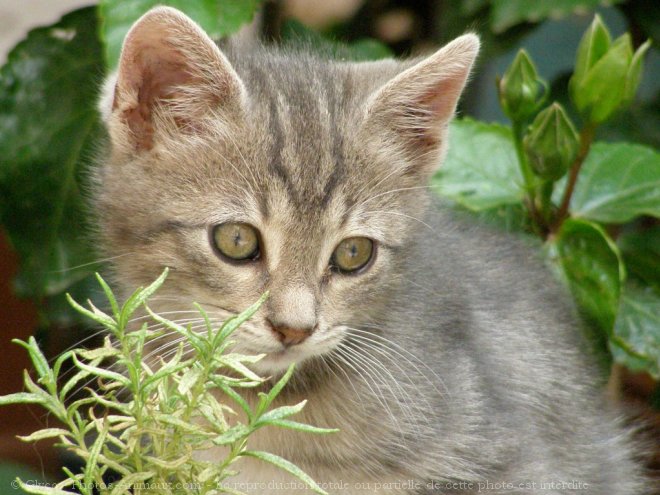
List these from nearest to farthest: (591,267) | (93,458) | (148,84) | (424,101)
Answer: (93,458) → (148,84) → (424,101) → (591,267)

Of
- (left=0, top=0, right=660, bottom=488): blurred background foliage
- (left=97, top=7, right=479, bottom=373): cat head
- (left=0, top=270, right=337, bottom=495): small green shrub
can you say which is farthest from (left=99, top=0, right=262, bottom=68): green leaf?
(left=0, top=270, right=337, bottom=495): small green shrub

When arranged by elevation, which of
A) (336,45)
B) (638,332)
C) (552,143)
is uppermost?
(336,45)

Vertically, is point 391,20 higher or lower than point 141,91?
higher

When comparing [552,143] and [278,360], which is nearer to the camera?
[278,360]

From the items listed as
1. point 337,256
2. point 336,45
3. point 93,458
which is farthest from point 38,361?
point 336,45

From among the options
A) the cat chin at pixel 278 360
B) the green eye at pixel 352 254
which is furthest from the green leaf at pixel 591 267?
the cat chin at pixel 278 360

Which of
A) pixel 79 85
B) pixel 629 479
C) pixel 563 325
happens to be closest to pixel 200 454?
pixel 563 325

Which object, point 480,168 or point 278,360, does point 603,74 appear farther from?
point 278,360

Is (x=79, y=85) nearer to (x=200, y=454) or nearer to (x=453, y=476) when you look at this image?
(x=200, y=454)
